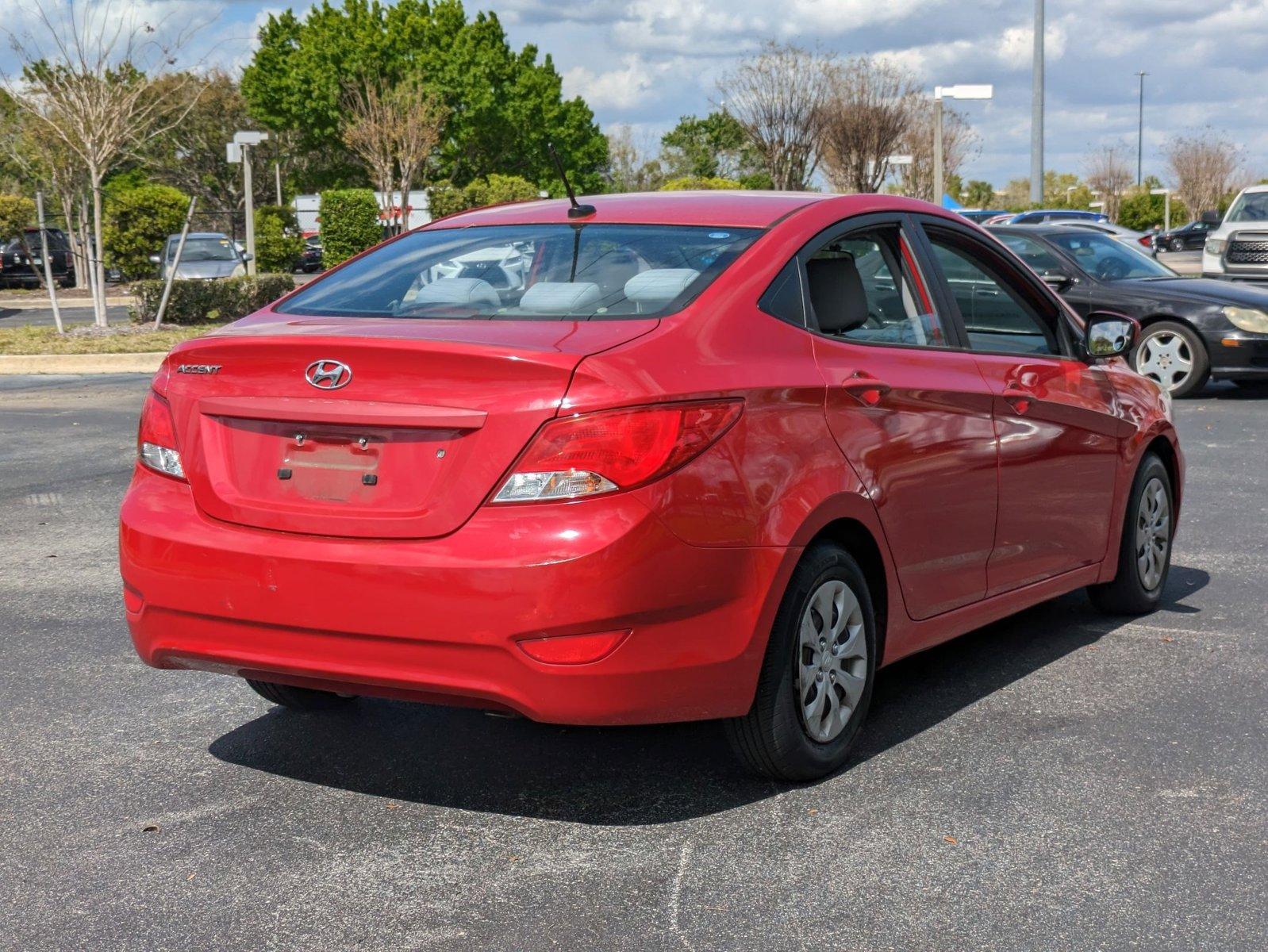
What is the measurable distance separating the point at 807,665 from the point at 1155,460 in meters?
2.62

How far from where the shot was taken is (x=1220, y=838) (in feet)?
12.7

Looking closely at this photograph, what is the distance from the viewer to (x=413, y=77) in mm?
68125

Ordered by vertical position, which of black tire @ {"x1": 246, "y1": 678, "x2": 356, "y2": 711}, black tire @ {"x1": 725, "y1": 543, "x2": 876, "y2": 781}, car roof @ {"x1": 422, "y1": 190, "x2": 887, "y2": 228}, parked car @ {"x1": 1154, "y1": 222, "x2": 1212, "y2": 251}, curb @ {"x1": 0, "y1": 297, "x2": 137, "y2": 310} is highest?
car roof @ {"x1": 422, "y1": 190, "x2": 887, "y2": 228}

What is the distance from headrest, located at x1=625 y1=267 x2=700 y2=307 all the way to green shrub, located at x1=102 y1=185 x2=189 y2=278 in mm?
29212

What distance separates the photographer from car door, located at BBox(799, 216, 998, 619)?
4340 millimetres

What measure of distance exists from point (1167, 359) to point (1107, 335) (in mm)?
8957

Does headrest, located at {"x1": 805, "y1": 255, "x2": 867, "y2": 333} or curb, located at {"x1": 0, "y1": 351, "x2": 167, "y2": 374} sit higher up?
headrest, located at {"x1": 805, "y1": 255, "x2": 867, "y2": 333}

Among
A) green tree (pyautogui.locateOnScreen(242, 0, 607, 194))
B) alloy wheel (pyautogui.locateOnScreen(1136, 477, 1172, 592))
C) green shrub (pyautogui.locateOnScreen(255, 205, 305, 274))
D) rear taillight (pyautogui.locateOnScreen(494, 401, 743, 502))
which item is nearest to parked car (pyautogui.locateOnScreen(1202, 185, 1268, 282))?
alloy wheel (pyautogui.locateOnScreen(1136, 477, 1172, 592))

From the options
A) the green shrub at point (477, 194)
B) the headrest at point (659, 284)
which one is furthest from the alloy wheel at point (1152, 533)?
the green shrub at point (477, 194)

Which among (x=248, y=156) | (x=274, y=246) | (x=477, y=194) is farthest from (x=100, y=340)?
(x=477, y=194)

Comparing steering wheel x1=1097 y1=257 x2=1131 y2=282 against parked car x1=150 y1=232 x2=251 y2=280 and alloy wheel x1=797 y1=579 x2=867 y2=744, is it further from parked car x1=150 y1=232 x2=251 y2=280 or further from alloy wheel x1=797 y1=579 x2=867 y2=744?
parked car x1=150 y1=232 x2=251 y2=280

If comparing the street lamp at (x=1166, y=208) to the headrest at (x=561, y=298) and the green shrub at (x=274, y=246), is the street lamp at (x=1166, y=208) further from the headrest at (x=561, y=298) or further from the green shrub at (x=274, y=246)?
the headrest at (x=561, y=298)

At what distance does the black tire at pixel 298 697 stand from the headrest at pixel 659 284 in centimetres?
166

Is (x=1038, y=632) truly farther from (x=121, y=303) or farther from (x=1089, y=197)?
(x=1089, y=197)
